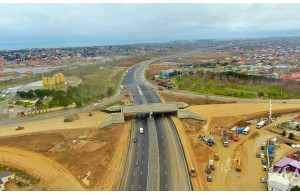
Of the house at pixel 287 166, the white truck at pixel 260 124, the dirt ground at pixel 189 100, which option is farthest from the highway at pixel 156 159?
the white truck at pixel 260 124

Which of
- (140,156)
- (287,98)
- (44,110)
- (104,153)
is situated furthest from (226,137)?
(44,110)

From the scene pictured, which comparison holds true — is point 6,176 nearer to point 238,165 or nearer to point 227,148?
point 238,165

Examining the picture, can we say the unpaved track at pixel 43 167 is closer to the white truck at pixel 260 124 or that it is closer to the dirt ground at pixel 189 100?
the white truck at pixel 260 124

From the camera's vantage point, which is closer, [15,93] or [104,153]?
[104,153]

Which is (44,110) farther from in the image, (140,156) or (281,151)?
(281,151)

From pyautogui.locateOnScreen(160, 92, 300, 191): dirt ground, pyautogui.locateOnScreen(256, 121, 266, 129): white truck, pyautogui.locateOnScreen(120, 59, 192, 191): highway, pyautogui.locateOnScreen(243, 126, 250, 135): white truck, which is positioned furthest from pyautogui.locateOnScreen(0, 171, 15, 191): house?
pyautogui.locateOnScreen(256, 121, 266, 129): white truck

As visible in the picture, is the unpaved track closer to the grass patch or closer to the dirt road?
the grass patch

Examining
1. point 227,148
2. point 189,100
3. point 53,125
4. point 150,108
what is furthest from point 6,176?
point 189,100

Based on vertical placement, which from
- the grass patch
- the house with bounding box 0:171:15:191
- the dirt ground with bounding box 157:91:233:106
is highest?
the dirt ground with bounding box 157:91:233:106
